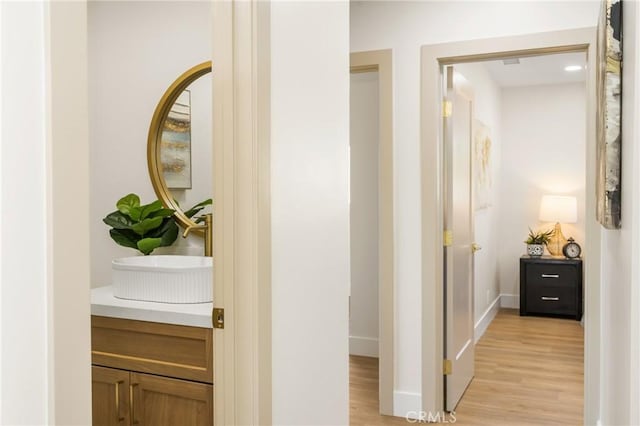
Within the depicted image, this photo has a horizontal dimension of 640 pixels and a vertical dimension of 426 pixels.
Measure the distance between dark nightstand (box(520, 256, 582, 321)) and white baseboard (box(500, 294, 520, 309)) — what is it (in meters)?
0.42

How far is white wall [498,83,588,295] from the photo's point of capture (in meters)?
6.48

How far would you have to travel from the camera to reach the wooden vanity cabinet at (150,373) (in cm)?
181

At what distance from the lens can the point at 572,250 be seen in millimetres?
6203

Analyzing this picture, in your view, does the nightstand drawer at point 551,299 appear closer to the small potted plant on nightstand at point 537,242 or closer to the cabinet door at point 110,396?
the small potted plant on nightstand at point 537,242

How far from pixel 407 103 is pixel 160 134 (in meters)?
1.45

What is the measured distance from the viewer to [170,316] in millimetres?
1847

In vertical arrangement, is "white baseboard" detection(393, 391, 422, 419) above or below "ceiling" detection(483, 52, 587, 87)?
below

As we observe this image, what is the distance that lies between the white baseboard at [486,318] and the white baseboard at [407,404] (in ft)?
6.52

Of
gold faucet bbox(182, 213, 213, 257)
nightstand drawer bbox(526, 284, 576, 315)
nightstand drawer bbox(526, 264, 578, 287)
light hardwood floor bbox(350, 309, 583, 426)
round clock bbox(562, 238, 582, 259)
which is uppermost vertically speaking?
gold faucet bbox(182, 213, 213, 257)

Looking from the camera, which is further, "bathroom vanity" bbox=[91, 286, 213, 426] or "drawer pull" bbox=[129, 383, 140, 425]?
"drawer pull" bbox=[129, 383, 140, 425]

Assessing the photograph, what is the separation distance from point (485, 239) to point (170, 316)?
182 inches

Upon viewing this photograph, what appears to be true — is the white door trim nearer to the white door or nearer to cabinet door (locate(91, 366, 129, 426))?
cabinet door (locate(91, 366, 129, 426))

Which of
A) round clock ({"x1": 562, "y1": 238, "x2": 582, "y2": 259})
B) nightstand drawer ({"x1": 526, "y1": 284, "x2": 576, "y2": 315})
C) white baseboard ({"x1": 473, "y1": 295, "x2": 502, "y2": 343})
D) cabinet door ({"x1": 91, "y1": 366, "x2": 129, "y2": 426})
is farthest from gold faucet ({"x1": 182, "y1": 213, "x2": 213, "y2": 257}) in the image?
round clock ({"x1": 562, "y1": 238, "x2": 582, "y2": 259})

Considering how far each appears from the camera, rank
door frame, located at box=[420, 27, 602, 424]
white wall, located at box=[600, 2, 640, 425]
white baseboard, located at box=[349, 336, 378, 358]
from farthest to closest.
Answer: white baseboard, located at box=[349, 336, 378, 358], door frame, located at box=[420, 27, 602, 424], white wall, located at box=[600, 2, 640, 425]
